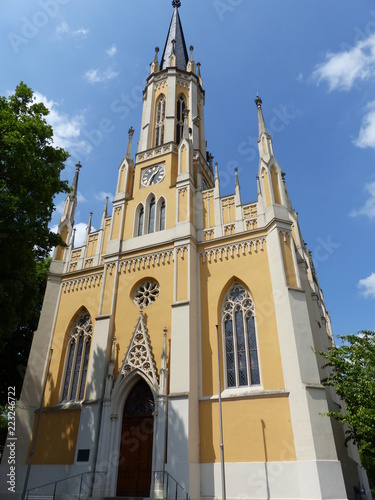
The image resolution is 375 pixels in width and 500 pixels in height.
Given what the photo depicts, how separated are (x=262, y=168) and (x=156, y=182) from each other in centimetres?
608

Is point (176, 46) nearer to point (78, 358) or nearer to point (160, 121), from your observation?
point (160, 121)

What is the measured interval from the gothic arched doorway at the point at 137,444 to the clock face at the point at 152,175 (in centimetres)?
1085

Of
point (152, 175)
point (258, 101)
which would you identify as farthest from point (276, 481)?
point (258, 101)

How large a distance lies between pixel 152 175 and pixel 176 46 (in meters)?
15.5

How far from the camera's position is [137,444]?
46.0 ft

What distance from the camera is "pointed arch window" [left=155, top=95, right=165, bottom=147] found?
2364cm

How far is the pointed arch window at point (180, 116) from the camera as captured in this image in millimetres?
23391

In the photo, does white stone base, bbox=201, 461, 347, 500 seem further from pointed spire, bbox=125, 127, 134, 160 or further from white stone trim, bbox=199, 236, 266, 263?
pointed spire, bbox=125, 127, 134, 160

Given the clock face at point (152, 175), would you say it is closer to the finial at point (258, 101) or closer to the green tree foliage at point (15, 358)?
the finial at point (258, 101)

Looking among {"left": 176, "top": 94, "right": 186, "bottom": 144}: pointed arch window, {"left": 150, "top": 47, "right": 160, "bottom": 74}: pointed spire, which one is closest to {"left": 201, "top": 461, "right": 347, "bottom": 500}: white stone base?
{"left": 176, "top": 94, "right": 186, "bottom": 144}: pointed arch window

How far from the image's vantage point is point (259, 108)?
20.0m

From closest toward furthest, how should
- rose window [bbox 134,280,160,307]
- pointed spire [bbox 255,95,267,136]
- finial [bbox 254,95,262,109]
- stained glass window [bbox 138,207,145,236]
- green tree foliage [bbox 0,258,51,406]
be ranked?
rose window [bbox 134,280,160,307] < pointed spire [bbox 255,95,267,136] < stained glass window [bbox 138,207,145,236] < finial [bbox 254,95,262,109] < green tree foliage [bbox 0,258,51,406]

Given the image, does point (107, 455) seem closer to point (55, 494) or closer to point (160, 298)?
point (55, 494)

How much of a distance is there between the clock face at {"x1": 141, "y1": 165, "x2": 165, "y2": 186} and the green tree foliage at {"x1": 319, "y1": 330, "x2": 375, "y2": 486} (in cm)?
1252
